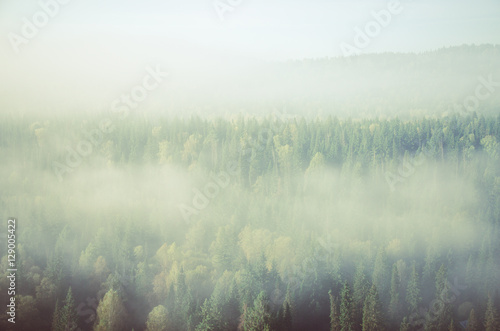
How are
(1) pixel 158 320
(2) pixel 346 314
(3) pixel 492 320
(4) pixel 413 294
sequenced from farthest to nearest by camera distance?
(4) pixel 413 294 < (1) pixel 158 320 < (2) pixel 346 314 < (3) pixel 492 320

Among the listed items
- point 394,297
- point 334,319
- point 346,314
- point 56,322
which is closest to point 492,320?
point 394,297

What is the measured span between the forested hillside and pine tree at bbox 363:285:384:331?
17 centimetres

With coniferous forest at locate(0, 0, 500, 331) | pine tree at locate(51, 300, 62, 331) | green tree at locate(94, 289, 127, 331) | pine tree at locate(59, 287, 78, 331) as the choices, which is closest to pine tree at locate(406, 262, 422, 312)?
coniferous forest at locate(0, 0, 500, 331)

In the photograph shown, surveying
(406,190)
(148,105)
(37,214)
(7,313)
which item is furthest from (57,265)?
(148,105)

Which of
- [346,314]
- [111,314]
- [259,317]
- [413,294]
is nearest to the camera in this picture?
[259,317]

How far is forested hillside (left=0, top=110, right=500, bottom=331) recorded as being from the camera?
56000 mm

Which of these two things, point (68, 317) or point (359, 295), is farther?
point (359, 295)

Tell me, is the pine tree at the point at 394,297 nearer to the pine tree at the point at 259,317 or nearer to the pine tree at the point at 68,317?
the pine tree at the point at 259,317

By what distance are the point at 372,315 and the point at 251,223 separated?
36021 mm

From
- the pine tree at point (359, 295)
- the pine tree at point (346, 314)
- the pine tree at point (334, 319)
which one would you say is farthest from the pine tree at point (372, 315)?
the pine tree at point (334, 319)

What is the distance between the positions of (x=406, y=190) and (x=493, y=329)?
47001mm

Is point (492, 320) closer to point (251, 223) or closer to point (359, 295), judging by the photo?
point (359, 295)

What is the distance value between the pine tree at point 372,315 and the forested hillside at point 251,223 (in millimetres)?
169

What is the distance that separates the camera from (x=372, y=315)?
163ft
